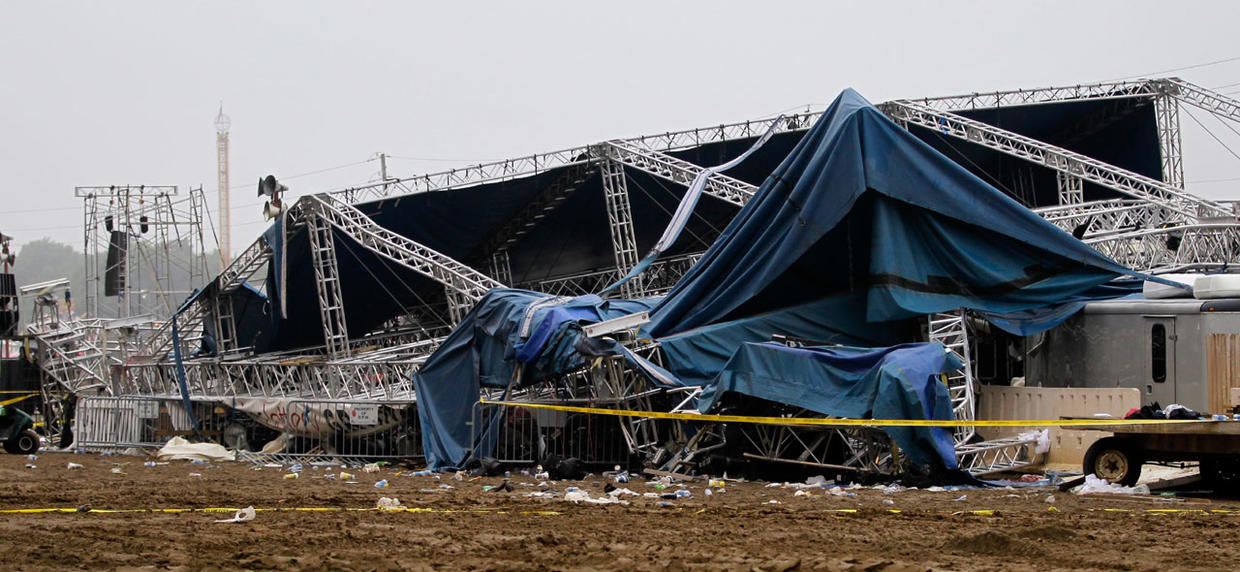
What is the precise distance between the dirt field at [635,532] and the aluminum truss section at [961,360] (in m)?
2.33

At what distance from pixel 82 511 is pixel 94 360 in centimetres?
2407

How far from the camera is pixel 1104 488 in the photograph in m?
13.0

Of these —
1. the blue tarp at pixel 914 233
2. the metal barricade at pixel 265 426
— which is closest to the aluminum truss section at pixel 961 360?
the blue tarp at pixel 914 233

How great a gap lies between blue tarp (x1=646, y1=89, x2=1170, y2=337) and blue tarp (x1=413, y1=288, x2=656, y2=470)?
3.10 metres

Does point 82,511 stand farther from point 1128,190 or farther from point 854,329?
point 1128,190

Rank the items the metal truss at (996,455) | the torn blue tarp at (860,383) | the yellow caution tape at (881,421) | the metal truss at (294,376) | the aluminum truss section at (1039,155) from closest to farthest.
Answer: the yellow caution tape at (881,421)
the torn blue tarp at (860,383)
the metal truss at (996,455)
the metal truss at (294,376)
the aluminum truss section at (1039,155)

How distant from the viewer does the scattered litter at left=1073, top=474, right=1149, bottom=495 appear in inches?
505

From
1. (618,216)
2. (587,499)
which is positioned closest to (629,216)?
(618,216)

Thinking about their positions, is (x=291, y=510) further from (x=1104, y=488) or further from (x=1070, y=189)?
(x=1070, y=189)

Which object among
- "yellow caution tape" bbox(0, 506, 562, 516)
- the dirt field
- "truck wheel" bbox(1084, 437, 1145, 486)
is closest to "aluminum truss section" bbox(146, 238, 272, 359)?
the dirt field

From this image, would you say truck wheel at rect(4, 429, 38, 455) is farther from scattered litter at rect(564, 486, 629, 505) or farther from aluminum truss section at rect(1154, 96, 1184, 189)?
aluminum truss section at rect(1154, 96, 1184, 189)

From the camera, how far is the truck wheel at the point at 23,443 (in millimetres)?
27344

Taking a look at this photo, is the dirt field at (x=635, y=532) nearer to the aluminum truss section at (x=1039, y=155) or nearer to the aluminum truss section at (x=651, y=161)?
the aluminum truss section at (x=651, y=161)

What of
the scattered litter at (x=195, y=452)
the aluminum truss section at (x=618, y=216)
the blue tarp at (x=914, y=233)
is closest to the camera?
the blue tarp at (x=914, y=233)
